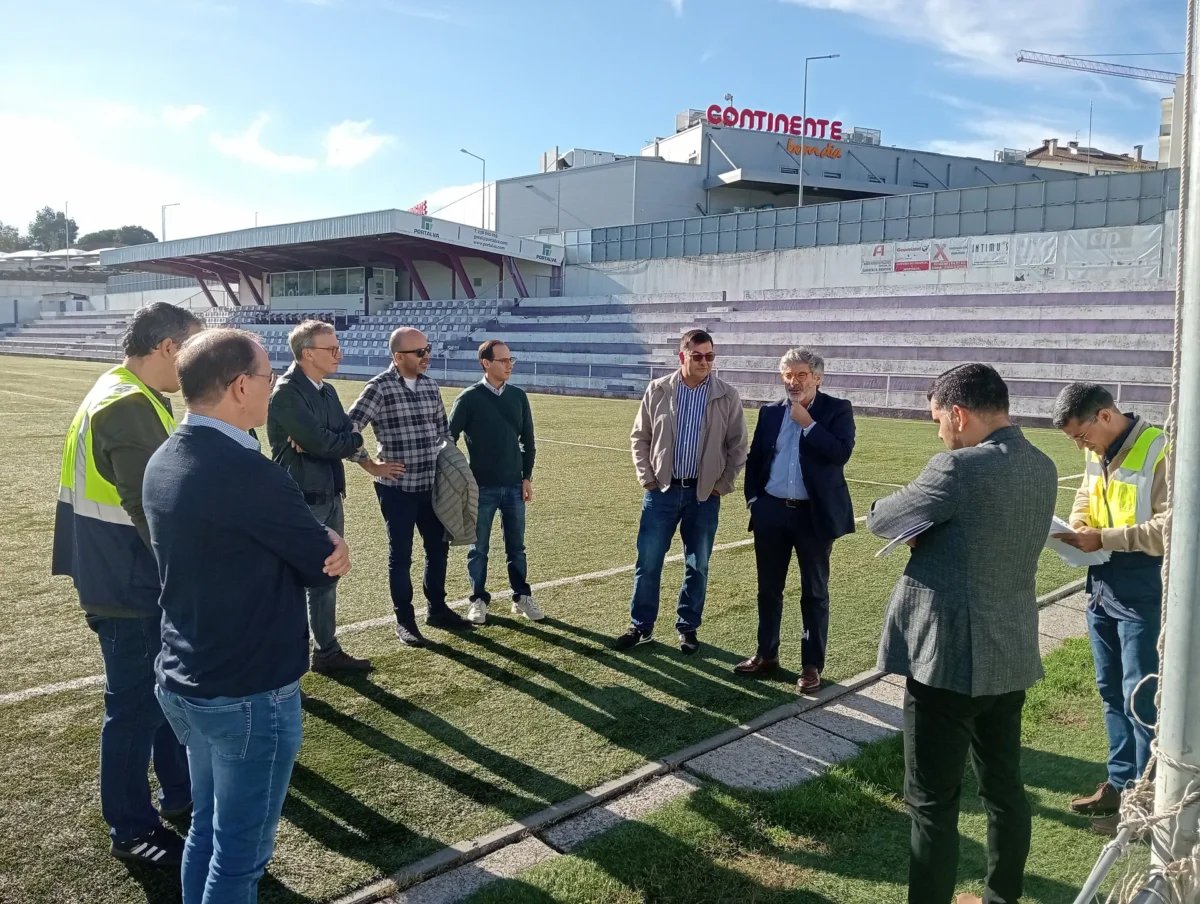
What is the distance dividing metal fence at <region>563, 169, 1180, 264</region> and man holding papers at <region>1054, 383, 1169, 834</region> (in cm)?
2572

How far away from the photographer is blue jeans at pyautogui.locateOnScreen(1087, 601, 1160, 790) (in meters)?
3.37

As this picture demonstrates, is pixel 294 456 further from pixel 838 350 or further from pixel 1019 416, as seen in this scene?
pixel 838 350

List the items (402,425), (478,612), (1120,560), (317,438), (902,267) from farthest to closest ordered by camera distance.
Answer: (902,267), (478,612), (402,425), (317,438), (1120,560)

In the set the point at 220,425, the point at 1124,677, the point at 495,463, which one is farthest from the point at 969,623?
the point at 495,463

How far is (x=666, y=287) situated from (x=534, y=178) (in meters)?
17.0

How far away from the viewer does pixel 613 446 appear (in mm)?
15125

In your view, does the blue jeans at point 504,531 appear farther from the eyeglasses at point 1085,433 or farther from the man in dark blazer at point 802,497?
the eyeglasses at point 1085,433

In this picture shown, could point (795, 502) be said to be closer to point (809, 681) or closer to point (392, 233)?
point (809, 681)

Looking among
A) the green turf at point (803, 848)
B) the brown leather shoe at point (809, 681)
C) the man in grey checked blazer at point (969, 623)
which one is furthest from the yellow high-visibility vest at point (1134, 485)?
the brown leather shoe at point (809, 681)

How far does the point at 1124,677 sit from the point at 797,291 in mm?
27823

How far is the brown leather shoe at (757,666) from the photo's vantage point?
16.5 feet

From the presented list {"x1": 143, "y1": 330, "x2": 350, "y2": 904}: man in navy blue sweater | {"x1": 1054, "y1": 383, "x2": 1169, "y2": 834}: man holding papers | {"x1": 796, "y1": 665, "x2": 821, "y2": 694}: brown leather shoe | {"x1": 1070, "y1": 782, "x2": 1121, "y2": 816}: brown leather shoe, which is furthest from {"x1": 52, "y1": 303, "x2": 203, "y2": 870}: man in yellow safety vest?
{"x1": 1070, "y1": 782, "x2": 1121, "y2": 816}: brown leather shoe

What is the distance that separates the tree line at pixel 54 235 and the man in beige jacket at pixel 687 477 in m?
127

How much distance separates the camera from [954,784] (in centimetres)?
267
